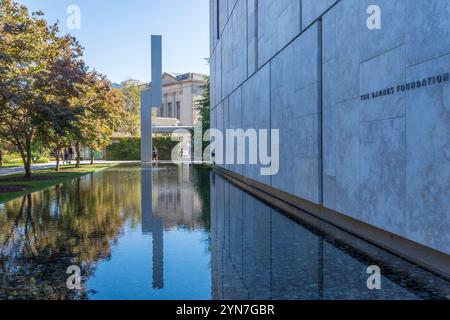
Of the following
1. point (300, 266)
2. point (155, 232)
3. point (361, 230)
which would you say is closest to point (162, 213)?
point (155, 232)

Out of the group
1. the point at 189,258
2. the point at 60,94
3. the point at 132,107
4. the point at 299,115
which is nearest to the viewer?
the point at 189,258

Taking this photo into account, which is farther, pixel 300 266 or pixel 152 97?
pixel 152 97

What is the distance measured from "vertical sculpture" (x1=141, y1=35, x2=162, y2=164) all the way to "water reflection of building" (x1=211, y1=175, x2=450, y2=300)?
30250mm

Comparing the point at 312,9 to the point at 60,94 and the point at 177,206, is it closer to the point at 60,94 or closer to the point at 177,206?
the point at 177,206

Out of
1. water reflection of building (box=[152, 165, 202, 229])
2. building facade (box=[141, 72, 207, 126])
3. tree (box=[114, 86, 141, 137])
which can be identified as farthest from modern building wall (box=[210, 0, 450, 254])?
building facade (box=[141, 72, 207, 126])

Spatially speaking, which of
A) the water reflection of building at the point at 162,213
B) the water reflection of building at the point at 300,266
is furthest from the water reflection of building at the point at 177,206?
the water reflection of building at the point at 300,266

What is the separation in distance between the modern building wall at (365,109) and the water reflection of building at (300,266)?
1.90 feet

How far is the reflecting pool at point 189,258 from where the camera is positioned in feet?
16.1

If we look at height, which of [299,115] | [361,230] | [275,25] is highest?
[275,25]

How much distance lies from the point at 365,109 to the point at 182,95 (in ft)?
300

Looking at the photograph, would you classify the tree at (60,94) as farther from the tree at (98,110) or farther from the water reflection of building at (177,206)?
the water reflection of building at (177,206)

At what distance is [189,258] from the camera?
652 centimetres

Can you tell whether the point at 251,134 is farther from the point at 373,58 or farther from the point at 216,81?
the point at 216,81

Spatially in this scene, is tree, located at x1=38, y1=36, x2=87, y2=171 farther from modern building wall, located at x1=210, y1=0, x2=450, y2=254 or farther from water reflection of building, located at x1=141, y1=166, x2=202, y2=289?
modern building wall, located at x1=210, y1=0, x2=450, y2=254
